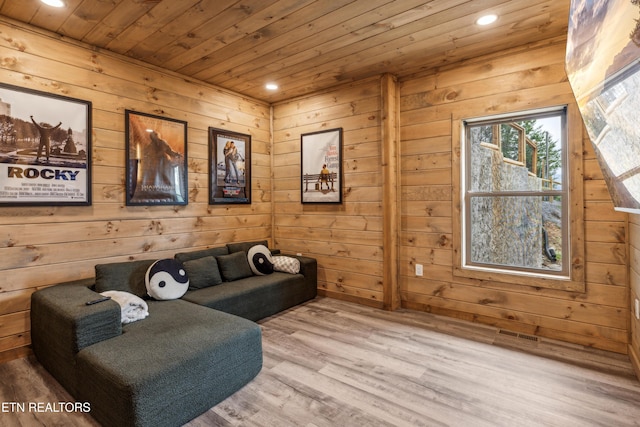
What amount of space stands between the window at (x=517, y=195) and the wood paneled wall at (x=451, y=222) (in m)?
Answer: 0.14

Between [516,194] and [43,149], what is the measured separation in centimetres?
392

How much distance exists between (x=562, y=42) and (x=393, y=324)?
2.77 m

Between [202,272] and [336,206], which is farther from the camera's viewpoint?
[336,206]

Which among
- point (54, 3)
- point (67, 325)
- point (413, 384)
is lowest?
point (413, 384)

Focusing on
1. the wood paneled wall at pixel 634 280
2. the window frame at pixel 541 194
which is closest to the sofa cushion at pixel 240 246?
the window frame at pixel 541 194

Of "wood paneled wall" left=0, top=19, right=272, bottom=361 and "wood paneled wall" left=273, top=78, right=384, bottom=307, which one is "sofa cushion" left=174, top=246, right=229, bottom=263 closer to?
"wood paneled wall" left=0, top=19, right=272, bottom=361

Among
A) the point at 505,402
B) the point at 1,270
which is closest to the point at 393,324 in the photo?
the point at 505,402

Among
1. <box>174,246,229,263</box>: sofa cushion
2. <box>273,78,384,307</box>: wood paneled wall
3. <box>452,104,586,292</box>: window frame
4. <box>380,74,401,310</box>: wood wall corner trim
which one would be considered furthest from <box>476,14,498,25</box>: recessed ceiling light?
<box>174,246,229,263</box>: sofa cushion

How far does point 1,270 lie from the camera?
2357mm

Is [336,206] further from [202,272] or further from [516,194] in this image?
[516,194]

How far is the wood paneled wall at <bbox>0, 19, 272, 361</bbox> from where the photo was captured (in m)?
2.41

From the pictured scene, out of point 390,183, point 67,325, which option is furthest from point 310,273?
point 67,325

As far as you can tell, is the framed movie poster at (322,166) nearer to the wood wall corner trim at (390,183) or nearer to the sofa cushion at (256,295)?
the wood wall corner trim at (390,183)

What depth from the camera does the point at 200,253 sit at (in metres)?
3.41
